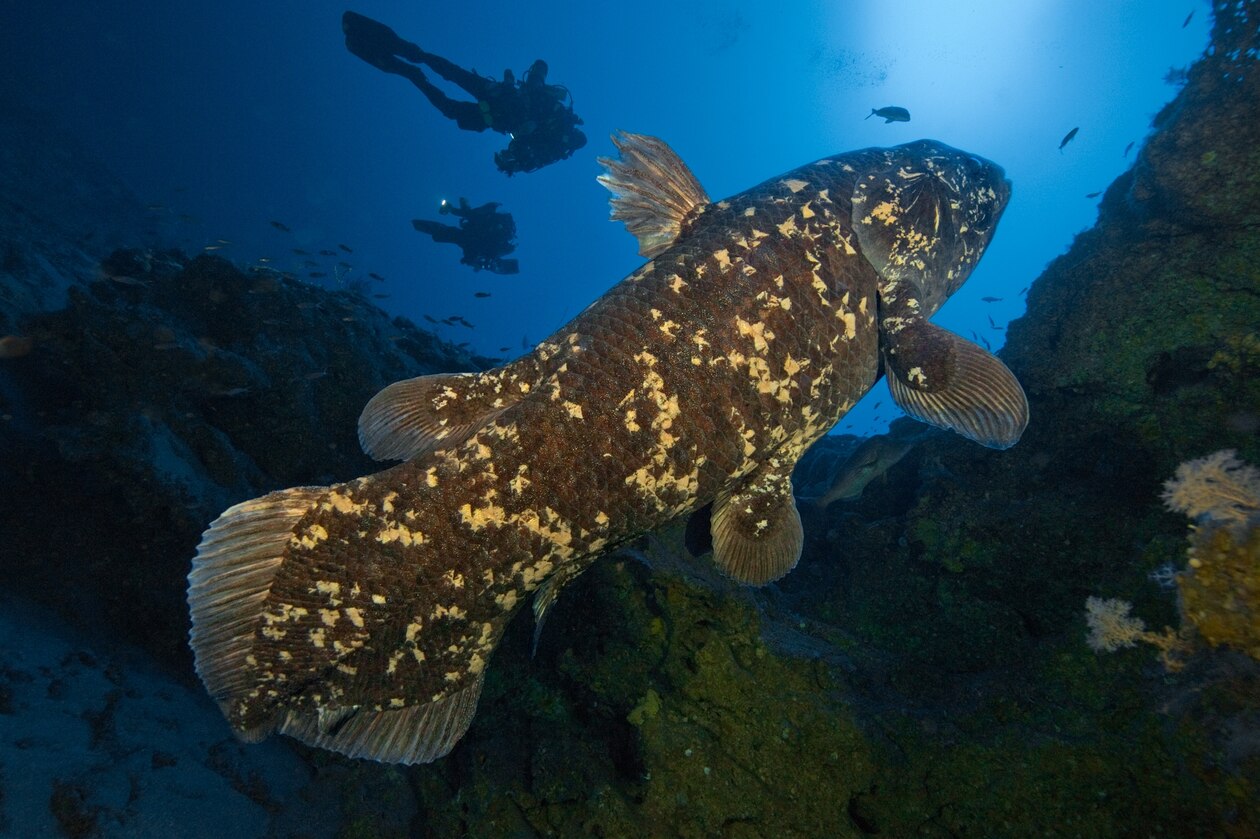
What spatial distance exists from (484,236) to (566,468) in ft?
56.3

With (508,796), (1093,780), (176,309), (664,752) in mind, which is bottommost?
(508,796)

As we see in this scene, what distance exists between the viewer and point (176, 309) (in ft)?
22.9

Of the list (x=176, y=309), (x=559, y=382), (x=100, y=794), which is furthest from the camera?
(x=176, y=309)

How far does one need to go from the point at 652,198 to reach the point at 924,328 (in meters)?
1.73

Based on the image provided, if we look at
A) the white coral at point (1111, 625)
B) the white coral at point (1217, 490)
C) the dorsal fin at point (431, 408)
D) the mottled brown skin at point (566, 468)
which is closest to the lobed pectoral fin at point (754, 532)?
the mottled brown skin at point (566, 468)

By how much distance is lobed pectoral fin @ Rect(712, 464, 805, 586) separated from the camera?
10.3 ft

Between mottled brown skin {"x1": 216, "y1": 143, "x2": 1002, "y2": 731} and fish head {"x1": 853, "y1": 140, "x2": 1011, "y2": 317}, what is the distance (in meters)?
0.35

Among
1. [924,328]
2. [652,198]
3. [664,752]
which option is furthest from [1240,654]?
[652,198]

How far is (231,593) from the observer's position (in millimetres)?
2256

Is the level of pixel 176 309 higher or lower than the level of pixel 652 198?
lower

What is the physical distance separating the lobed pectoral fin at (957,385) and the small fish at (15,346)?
28.0 ft

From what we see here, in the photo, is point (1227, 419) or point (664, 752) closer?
point (664, 752)

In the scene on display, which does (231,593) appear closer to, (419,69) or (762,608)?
(762,608)

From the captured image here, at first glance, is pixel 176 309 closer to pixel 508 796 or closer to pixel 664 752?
pixel 508 796
